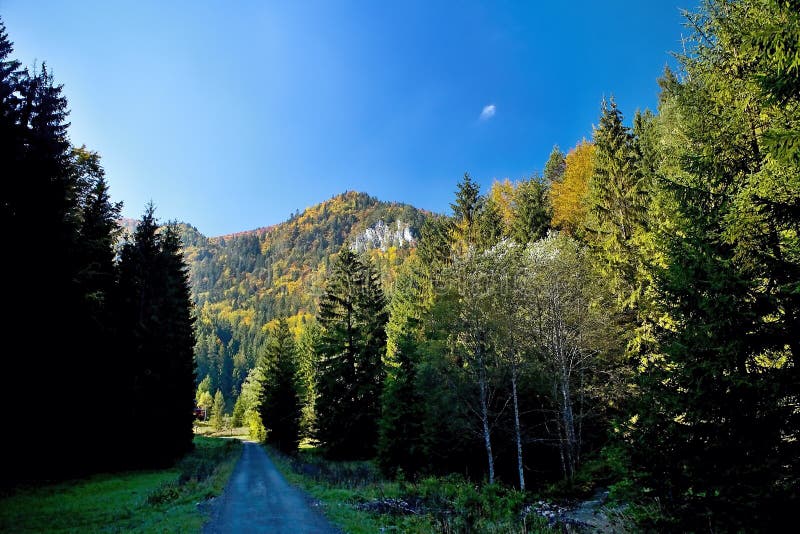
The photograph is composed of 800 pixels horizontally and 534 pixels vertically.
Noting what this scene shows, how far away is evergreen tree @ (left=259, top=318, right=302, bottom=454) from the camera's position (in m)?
41.6

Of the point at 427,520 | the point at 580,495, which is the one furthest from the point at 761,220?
the point at 580,495

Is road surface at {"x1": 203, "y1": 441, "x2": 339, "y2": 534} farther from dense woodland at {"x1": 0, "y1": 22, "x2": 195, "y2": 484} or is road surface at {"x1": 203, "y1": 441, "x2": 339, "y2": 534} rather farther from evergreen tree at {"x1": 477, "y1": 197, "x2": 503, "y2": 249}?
evergreen tree at {"x1": 477, "y1": 197, "x2": 503, "y2": 249}

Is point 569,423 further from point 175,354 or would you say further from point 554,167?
point 554,167

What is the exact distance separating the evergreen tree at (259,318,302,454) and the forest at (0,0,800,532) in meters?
0.28

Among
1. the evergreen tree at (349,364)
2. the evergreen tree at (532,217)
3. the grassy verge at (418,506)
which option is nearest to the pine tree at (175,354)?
the evergreen tree at (349,364)

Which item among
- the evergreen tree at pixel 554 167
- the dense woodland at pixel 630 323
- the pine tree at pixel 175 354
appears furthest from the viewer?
the evergreen tree at pixel 554 167

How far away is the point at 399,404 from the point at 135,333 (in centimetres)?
1973

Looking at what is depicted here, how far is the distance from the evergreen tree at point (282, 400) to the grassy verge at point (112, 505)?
753 inches

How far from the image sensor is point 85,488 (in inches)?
739

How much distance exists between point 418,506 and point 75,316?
17.8 metres

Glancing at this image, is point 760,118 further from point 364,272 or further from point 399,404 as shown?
point 364,272

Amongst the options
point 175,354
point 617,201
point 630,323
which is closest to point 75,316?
point 175,354

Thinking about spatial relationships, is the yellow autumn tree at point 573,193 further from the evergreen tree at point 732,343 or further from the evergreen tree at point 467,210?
the evergreen tree at point 732,343

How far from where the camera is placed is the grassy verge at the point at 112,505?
12.0 meters
